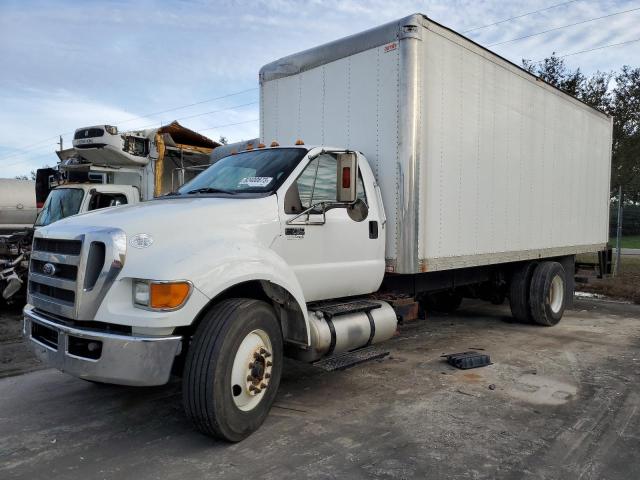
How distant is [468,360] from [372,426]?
2.16 metres

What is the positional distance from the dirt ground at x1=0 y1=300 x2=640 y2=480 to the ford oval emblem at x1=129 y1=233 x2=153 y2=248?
1508mm

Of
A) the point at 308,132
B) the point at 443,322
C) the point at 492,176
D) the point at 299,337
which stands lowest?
the point at 443,322

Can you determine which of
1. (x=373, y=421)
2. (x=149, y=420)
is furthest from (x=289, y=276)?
(x=149, y=420)

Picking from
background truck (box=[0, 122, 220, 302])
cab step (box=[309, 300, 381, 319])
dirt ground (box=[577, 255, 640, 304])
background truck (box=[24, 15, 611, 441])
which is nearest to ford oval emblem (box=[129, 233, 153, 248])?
background truck (box=[24, 15, 611, 441])

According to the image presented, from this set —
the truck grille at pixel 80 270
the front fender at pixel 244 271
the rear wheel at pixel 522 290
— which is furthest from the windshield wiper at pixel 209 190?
the rear wheel at pixel 522 290

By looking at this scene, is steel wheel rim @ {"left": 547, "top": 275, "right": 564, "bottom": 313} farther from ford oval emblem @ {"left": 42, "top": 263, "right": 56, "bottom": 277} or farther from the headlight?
ford oval emblem @ {"left": 42, "top": 263, "right": 56, "bottom": 277}

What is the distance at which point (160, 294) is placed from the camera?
3.48 m

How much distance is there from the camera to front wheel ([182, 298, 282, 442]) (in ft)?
11.9

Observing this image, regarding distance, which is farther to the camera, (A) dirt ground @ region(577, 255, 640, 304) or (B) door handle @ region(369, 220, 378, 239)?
(A) dirt ground @ region(577, 255, 640, 304)

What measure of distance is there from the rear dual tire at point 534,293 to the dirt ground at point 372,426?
6.07 feet

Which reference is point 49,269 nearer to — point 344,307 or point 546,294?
point 344,307

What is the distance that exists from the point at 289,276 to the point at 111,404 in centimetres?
210

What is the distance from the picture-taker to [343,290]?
528 cm

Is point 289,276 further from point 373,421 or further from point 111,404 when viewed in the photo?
point 111,404
